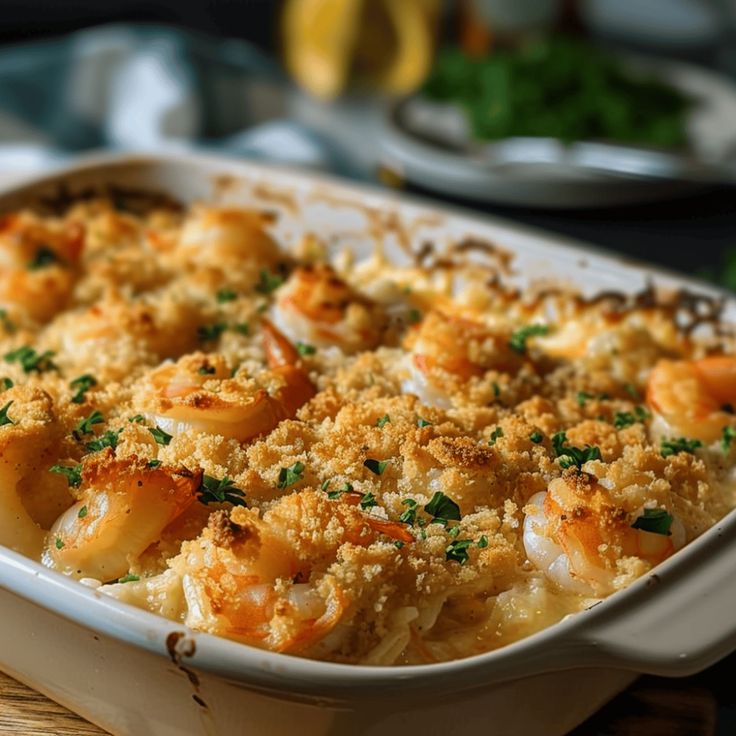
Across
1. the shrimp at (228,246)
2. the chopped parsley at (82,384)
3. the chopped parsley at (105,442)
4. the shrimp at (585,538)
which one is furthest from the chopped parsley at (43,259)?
the shrimp at (585,538)

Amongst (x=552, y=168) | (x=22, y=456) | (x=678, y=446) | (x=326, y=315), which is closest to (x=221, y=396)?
(x=22, y=456)

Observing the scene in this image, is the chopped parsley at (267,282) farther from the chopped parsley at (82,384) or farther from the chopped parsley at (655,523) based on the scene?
the chopped parsley at (655,523)

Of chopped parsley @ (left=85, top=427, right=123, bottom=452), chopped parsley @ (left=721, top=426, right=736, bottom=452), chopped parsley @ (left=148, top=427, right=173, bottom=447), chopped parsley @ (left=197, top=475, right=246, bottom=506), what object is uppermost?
chopped parsley @ (left=148, top=427, right=173, bottom=447)

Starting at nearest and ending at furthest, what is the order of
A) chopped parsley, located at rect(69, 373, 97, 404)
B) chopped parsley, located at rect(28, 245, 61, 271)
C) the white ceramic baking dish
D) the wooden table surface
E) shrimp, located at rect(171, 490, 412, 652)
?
the white ceramic baking dish → shrimp, located at rect(171, 490, 412, 652) → the wooden table surface → chopped parsley, located at rect(69, 373, 97, 404) → chopped parsley, located at rect(28, 245, 61, 271)

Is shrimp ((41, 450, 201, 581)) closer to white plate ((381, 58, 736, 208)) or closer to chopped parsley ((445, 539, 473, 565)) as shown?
chopped parsley ((445, 539, 473, 565))

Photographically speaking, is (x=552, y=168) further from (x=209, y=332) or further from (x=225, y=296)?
(x=209, y=332)

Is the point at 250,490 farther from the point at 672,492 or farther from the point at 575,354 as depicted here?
the point at 575,354

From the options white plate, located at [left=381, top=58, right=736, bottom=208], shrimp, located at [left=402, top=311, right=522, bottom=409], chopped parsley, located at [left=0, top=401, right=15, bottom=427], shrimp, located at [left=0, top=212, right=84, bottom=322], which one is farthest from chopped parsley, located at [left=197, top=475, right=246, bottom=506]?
white plate, located at [left=381, top=58, right=736, bottom=208]

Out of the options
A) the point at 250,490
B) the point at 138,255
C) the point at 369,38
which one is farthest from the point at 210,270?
the point at 369,38
